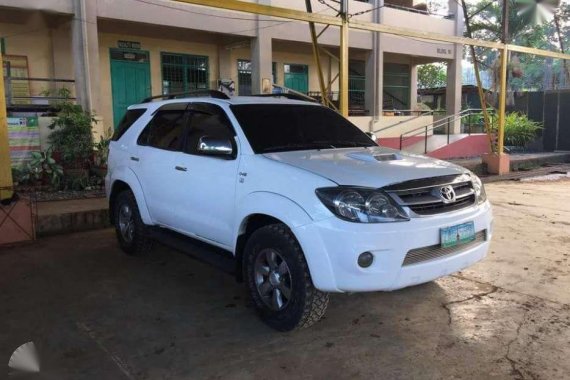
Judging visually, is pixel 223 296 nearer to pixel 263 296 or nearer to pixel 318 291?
pixel 263 296

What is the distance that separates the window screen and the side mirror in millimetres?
635

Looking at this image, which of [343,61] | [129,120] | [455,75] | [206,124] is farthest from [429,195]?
[455,75]

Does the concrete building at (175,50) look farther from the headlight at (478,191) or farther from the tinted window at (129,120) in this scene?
the headlight at (478,191)

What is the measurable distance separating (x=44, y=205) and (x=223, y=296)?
4.81 meters

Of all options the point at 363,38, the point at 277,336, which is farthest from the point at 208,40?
the point at 277,336

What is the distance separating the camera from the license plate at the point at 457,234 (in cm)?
362

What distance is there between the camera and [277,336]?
375 centimetres

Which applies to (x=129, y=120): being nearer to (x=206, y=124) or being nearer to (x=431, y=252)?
(x=206, y=124)

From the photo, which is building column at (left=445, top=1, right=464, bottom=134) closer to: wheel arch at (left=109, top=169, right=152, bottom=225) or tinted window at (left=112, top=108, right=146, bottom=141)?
tinted window at (left=112, top=108, right=146, bottom=141)

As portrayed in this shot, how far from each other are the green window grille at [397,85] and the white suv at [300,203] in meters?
16.2

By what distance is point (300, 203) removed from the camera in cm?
350

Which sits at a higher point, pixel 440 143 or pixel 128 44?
pixel 128 44

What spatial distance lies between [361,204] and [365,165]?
1.72 ft

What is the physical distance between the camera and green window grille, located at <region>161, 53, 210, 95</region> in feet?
47.1
